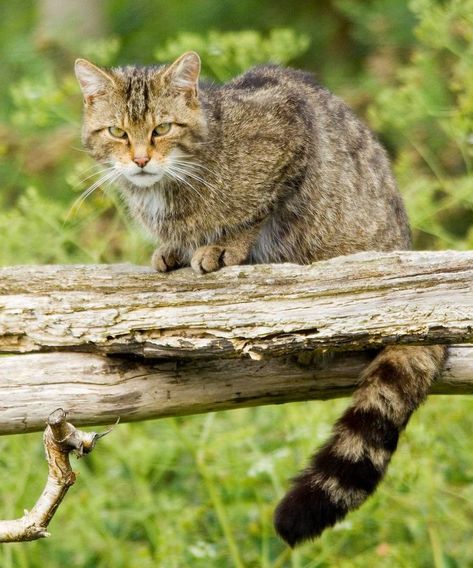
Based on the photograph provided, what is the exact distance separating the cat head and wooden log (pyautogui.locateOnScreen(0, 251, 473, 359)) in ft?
1.62

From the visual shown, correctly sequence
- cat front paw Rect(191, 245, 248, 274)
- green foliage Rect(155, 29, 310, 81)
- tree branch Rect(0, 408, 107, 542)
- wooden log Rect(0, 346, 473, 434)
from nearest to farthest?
tree branch Rect(0, 408, 107, 542)
wooden log Rect(0, 346, 473, 434)
cat front paw Rect(191, 245, 248, 274)
green foliage Rect(155, 29, 310, 81)

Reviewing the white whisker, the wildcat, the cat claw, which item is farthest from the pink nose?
the cat claw

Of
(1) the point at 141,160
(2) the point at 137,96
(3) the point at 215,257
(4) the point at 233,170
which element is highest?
(2) the point at 137,96

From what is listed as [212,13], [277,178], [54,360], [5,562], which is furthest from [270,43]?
[212,13]

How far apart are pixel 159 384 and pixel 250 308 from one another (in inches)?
17.7

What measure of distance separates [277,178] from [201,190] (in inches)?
11.3

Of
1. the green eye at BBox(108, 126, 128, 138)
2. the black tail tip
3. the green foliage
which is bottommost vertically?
the black tail tip

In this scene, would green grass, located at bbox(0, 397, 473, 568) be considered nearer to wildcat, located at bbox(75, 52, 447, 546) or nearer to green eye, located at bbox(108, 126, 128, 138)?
wildcat, located at bbox(75, 52, 447, 546)

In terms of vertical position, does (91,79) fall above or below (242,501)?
above

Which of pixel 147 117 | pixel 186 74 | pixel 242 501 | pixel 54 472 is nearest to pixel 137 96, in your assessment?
pixel 147 117

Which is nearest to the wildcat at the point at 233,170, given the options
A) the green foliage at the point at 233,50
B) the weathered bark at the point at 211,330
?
the weathered bark at the point at 211,330

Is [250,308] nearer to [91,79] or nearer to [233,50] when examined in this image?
[91,79]

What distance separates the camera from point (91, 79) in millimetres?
4219

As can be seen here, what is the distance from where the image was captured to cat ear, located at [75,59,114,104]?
4168mm
